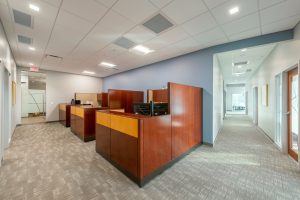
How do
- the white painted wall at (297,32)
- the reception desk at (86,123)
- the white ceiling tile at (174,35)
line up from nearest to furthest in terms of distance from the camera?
the white painted wall at (297,32) → the white ceiling tile at (174,35) → the reception desk at (86,123)

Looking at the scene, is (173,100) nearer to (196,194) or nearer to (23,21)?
(196,194)

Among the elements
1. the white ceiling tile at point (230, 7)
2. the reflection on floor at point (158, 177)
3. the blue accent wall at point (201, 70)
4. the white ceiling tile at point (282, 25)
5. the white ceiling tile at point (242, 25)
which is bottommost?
the reflection on floor at point (158, 177)

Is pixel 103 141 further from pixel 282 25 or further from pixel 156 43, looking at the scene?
pixel 282 25

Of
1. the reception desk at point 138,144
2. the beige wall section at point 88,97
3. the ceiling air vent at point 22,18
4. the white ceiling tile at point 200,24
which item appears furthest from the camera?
the beige wall section at point 88,97

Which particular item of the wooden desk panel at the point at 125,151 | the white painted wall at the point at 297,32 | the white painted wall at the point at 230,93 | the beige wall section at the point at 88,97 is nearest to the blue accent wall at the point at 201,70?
the white painted wall at the point at 297,32

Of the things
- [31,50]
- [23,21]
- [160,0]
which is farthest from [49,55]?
[160,0]

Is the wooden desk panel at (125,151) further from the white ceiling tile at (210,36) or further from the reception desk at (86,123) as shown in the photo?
the white ceiling tile at (210,36)

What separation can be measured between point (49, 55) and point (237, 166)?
23.3ft

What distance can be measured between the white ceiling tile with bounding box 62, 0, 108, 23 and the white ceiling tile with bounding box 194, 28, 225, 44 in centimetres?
248

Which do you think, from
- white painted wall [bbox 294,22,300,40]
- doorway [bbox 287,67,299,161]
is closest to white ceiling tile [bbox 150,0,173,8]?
white painted wall [bbox 294,22,300,40]

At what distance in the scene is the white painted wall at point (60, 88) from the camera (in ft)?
26.7

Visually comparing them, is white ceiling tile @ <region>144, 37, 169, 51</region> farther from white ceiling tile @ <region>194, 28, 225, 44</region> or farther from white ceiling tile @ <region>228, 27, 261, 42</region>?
white ceiling tile @ <region>228, 27, 261, 42</region>

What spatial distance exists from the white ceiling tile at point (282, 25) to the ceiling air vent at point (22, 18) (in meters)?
5.26

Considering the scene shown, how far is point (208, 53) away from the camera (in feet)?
14.6
